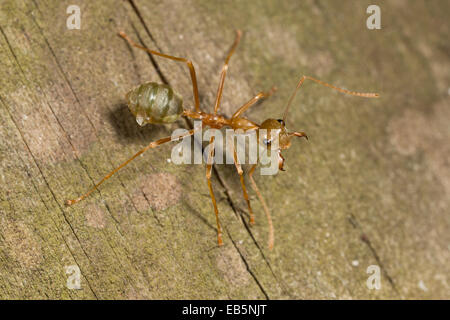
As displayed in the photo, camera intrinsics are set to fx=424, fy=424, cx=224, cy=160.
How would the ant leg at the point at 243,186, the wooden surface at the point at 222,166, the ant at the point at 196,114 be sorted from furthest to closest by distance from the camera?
1. the ant leg at the point at 243,186
2. the ant at the point at 196,114
3. the wooden surface at the point at 222,166

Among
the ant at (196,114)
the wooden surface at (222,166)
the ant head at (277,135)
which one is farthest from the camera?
the ant head at (277,135)

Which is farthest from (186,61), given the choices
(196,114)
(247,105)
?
(247,105)

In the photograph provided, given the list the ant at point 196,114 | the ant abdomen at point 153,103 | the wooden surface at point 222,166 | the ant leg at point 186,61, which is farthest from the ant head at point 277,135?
the ant abdomen at point 153,103

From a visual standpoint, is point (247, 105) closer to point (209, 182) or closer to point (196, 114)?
point (196, 114)

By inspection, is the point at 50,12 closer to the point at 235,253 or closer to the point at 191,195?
the point at 191,195

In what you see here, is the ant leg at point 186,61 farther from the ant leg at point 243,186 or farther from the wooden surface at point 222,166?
the ant leg at point 243,186

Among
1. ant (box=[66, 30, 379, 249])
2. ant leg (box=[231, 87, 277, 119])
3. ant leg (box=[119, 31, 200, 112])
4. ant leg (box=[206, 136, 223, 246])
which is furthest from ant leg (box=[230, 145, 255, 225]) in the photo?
ant leg (box=[119, 31, 200, 112])

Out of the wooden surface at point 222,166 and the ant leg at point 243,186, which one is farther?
the ant leg at point 243,186

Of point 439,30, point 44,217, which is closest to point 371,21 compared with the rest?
point 439,30
